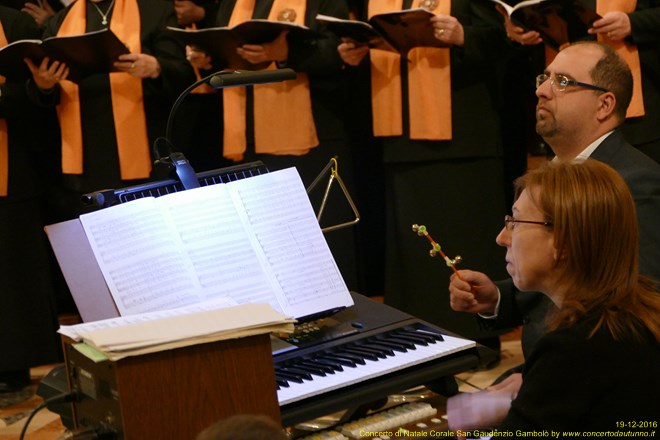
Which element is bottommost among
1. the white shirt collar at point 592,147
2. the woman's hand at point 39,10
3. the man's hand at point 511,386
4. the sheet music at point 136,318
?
the man's hand at point 511,386

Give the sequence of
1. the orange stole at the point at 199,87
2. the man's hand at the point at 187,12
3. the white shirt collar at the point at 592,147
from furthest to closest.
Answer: the man's hand at the point at 187,12 → the orange stole at the point at 199,87 → the white shirt collar at the point at 592,147

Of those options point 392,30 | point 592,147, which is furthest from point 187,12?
point 592,147

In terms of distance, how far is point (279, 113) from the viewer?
4.61 m

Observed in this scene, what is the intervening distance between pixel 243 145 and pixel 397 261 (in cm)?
92

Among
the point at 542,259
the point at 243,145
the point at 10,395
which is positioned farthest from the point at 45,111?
the point at 542,259

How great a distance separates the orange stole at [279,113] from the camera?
4598 millimetres

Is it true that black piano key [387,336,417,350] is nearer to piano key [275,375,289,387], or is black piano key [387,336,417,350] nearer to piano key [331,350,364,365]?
piano key [331,350,364,365]

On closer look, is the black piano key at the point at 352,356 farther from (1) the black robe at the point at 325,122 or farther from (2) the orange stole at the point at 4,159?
(2) the orange stole at the point at 4,159

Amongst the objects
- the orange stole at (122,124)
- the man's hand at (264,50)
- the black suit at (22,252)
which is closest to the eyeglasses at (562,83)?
the man's hand at (264,50)

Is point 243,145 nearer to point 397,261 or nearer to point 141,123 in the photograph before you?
point 141,123

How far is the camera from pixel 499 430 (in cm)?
201

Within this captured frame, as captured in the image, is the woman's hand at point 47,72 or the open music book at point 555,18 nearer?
the open music book at point 555,18

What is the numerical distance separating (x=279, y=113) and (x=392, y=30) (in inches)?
28.7

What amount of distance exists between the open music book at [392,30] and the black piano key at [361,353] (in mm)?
1870
